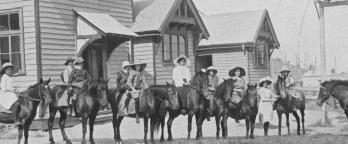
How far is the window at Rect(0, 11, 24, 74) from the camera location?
51.8 ft

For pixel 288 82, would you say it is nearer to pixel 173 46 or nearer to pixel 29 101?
pixel 29 101

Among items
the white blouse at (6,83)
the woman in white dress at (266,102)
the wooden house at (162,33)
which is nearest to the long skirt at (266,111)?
the woman in white dress at (266,102)

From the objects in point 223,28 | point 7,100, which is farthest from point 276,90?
point 223,28

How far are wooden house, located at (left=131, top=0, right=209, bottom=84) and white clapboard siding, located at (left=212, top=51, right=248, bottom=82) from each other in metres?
5.74

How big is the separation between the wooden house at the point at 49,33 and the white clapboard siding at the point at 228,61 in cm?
1233

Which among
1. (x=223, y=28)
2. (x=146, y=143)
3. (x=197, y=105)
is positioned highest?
(x=223, y=28)

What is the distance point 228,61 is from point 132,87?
60.7 feet

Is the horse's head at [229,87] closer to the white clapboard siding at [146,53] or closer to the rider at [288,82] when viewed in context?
the rider at [288,82]

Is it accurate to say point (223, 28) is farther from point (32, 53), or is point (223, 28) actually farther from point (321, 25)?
point (32, 53)

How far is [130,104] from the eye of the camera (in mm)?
11789

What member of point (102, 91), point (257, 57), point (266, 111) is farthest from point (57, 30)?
point (257, 57)

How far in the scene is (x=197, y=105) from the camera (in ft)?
39.8

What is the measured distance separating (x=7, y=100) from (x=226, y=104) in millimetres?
5583

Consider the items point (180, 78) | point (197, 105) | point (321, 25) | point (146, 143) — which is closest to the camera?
point (146, 143)
